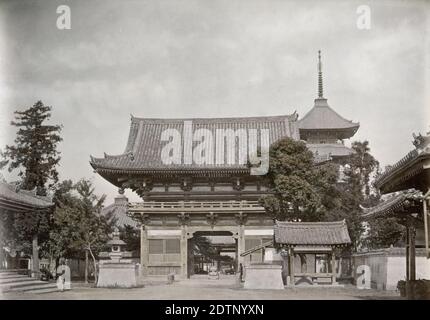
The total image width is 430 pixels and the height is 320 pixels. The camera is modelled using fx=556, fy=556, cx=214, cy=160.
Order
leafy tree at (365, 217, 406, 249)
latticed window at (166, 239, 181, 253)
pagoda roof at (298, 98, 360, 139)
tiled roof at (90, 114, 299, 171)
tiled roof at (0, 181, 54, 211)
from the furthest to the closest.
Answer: pagoda roof at (298, 98, 360, 139) < leafy tree at (365, 217, 406, 249) < tiled roof at (90, 114, 299, 171) < latticed window at (166, 239, 181, 253) < tiled roof at (0, 181, 54, 211)

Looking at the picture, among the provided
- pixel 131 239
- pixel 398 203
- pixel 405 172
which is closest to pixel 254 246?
pixel 131 239

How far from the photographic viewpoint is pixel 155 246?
94.4 feet

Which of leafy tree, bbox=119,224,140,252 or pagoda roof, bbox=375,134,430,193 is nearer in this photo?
pagoda roof, bbox=375,134,430,193

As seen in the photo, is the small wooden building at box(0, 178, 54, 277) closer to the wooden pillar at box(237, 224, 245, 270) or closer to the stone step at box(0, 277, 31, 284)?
the stone step at box(0, 277, 31, 284)

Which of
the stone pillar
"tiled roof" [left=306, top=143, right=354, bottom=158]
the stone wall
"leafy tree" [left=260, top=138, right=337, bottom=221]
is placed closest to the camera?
the stone wall

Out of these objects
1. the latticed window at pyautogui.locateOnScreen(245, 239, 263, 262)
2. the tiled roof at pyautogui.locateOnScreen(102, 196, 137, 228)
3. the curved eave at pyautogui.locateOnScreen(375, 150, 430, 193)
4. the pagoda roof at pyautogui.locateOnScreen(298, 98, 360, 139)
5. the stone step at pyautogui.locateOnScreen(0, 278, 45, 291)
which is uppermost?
the pagoda roof at pyautogui.locateOnScreen(298, 98, 360, 139)

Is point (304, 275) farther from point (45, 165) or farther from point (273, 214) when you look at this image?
point (45, 165)

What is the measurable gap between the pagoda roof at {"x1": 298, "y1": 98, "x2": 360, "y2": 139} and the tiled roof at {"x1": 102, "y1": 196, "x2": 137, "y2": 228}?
595 inches

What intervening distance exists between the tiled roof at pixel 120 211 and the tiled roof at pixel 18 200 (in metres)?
20.0

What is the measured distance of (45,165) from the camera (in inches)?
1009

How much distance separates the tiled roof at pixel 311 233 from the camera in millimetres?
22750

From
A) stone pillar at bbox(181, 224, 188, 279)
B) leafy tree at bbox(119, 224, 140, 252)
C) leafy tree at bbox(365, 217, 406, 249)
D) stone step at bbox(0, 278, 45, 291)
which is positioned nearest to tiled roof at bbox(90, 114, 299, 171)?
stone pillar at bbox(181, 224, 188, 279)

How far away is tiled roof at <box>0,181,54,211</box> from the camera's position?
18516mm
